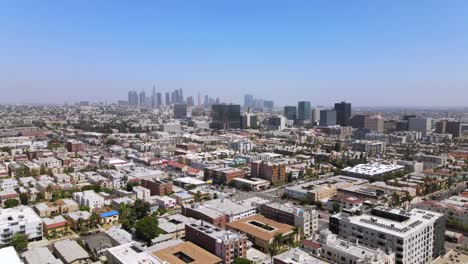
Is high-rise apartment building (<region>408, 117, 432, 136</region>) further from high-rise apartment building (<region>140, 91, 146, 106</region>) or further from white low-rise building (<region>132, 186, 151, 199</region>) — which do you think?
high-rise apartment building (<region>140, 91, 146, 106</region>)

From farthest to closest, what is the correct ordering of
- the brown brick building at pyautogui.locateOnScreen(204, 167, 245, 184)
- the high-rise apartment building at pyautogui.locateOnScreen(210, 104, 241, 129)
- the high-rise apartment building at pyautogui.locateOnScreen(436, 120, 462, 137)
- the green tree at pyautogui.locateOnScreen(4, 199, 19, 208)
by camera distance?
the high-rise apartment building at pyautogui.locateOnScreen(210, 104, 241, 129) → the high-rise apartment building at pyautogui.locateOnScreen(436, 120, 462, 137) → the brown brick building at pyautogui.locateOnScreen(204, 167, 245, 184) → the green tree at pyautogui.locateOnScreen(4, 199, 19, 208)

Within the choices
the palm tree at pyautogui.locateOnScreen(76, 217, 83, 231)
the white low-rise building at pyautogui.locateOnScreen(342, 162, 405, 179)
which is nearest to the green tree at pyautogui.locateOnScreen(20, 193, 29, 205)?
the palm tree at pyautogui.locateOnScreen(76, 217, 83, 231)

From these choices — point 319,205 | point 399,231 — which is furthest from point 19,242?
point 319,205

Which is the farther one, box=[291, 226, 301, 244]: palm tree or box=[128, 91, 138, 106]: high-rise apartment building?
box=[128, 91, 138, 106]: high-rise apartment building

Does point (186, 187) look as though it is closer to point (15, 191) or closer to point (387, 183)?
point (15, 191)

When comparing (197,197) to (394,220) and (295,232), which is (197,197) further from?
(394,220)

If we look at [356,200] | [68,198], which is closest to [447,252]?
[356,200]
